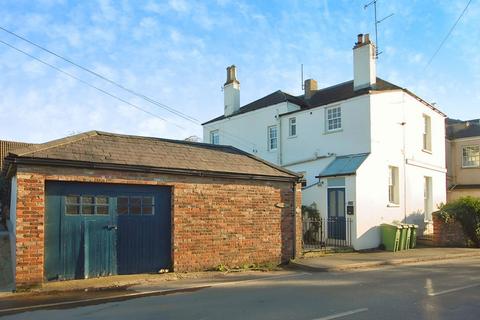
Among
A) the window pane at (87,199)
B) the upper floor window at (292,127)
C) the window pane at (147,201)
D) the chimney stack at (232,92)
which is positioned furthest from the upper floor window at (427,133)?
the window pane at (87,199)

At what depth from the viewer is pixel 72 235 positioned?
1122 cm

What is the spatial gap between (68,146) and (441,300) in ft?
29.9

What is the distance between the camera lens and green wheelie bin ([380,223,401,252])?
1864 centimetres

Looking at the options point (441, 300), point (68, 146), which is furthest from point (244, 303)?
point (68, 146)

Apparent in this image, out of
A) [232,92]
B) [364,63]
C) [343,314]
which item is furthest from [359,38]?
[343,314]

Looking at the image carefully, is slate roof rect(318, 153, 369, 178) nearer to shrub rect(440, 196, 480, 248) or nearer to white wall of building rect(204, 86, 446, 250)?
white wall of building rect(204, 86, 446, 250)

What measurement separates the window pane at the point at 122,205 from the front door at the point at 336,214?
10.1 metres

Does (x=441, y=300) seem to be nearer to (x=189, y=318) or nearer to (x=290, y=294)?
(x=290, y=294)

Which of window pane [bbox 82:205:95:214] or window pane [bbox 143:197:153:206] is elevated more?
window pane [bbox 143:197:153:206]

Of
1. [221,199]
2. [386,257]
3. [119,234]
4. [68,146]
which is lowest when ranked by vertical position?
[386,257]

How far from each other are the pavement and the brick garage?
0.96m

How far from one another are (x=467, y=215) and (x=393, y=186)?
10.9 feet

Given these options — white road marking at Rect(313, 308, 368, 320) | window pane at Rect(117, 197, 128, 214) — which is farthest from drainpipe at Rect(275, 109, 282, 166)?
white road marking at Rect(313, 308, 368, 320)

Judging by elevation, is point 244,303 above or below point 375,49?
below
